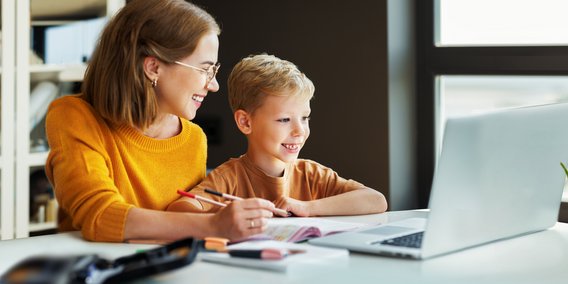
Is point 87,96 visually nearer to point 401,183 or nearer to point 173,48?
point 173,48

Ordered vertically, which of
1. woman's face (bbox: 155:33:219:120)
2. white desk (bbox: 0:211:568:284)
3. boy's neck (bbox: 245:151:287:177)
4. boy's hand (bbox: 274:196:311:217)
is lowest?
white desk (bbox: 0:211:568:284)

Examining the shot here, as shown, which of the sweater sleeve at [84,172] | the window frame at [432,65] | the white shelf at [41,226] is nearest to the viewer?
the sweater sleeve at [84,172]

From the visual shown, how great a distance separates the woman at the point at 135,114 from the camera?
5.74 ft

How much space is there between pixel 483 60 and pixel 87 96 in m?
1.55

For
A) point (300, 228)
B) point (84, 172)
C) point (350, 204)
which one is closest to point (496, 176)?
point (300, 228)

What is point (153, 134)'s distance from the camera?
2035 millimetres

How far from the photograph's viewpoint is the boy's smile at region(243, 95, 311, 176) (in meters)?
2.05

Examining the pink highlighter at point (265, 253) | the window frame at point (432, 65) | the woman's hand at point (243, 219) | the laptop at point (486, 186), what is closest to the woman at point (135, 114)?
the woman's hand at point (243, 219)

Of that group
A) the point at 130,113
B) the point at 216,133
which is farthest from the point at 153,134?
the point at 216,133

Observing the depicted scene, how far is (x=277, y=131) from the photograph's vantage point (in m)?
2.05

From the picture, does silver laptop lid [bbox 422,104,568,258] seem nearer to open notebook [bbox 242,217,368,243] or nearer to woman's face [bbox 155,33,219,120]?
open notebook [bbox 242,217,368,243]

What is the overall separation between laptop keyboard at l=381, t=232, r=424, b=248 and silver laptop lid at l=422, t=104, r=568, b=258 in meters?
0.07

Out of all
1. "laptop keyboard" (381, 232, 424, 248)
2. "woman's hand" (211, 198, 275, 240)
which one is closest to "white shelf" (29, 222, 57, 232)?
"woman's hand" (211, 198, 275, 240)

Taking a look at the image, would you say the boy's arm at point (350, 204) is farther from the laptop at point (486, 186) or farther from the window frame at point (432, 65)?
the window frame at point (432, 65)
